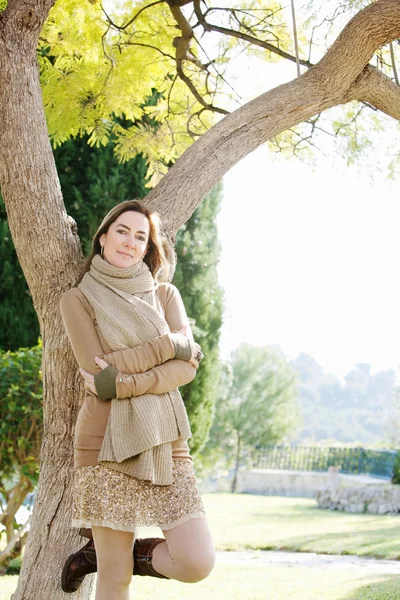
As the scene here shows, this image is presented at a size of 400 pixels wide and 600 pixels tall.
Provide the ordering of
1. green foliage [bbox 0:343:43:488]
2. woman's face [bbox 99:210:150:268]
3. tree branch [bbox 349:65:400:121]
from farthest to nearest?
green foliage [bbox 0:343:43:488] → tree branch [bbox 349:65:400:121] → woman's face [bbox 99:210:150:268]

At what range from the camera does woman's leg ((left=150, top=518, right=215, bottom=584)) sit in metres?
2.51

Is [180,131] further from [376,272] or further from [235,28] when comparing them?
[376,272]

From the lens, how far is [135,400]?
8.59 ft

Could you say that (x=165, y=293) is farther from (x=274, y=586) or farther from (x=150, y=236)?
(x=274, y=586)

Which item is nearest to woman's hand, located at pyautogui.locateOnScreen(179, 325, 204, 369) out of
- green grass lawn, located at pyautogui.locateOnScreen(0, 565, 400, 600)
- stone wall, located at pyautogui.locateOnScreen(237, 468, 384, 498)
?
green grass lawn, located at pyautogui.locateOnScreen(0, 565, 400, 600)

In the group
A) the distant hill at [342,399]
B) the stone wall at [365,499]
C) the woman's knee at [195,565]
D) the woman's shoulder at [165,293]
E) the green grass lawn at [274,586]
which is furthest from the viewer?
the distant hill at [342,399]

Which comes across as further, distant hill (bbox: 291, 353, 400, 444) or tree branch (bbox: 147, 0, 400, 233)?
distant hill (bbox: 291, 353, 400, 444)

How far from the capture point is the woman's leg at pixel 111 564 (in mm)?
2584

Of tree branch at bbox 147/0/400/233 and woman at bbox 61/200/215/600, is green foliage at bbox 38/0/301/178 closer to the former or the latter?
tree branch at bbox 147/0/400/233

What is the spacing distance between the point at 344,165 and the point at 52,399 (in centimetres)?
298

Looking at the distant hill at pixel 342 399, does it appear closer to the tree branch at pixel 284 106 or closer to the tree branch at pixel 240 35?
the tree branch at pixel 240 35

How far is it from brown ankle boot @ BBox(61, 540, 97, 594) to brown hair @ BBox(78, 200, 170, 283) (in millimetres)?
1129

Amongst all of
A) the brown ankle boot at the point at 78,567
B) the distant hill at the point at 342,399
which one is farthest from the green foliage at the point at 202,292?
the distant hill at the point at 342,399

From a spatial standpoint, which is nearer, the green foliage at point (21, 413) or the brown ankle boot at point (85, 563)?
the brown ankle boot at point (85, 563)
